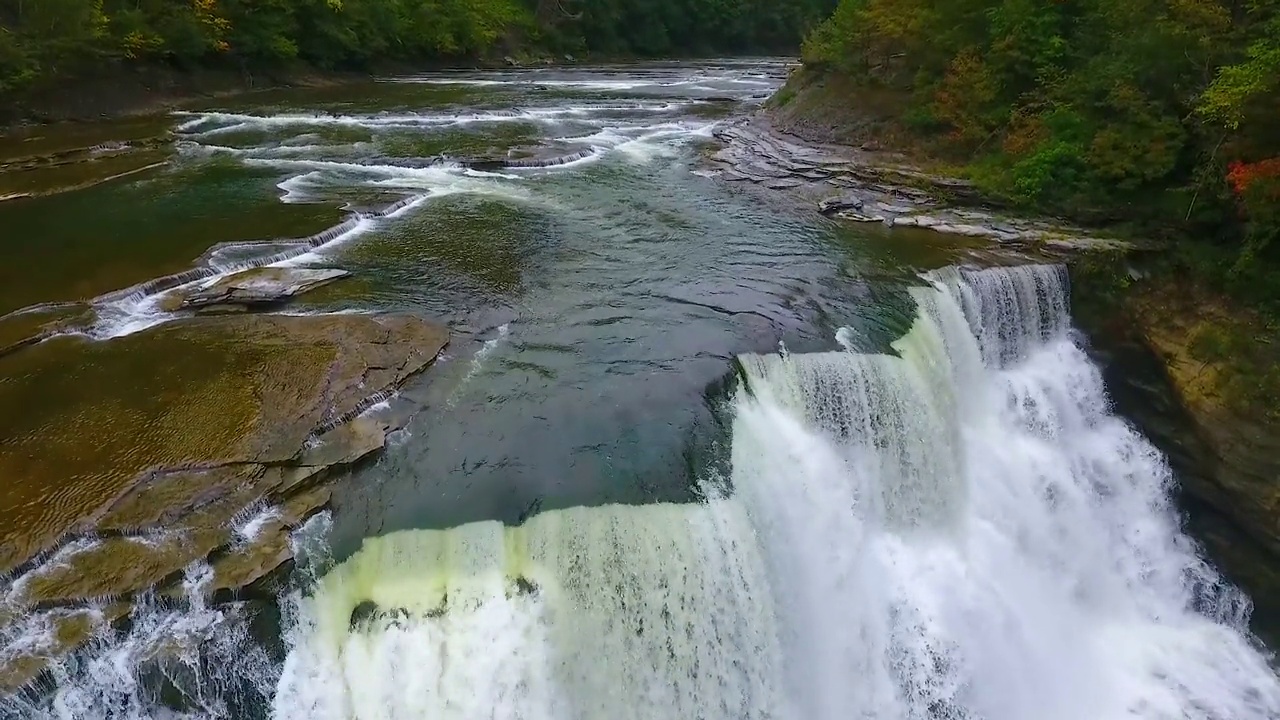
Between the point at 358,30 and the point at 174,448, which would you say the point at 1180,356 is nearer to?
the point at 174,448

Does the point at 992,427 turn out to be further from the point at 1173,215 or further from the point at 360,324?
the point at 360,324

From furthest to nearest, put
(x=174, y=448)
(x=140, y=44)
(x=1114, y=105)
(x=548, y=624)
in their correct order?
(x=140, y=44) < (x=1114, y=105) < (x=174, y=448) < (x=548, y=624)

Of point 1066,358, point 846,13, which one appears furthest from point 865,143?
point 1066,358

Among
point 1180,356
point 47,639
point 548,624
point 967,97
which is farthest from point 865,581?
point 967,97

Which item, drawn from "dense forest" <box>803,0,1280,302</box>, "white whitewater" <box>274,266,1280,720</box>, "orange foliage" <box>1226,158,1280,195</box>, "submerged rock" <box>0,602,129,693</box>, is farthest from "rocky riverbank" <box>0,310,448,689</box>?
"dense forest" <box>803,0,1280,302</box>

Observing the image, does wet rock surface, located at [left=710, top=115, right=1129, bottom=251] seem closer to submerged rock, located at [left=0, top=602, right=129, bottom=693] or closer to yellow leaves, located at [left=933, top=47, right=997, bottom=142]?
yellow leaves, located at [left=933, top=47, right=997, bottom=142]
